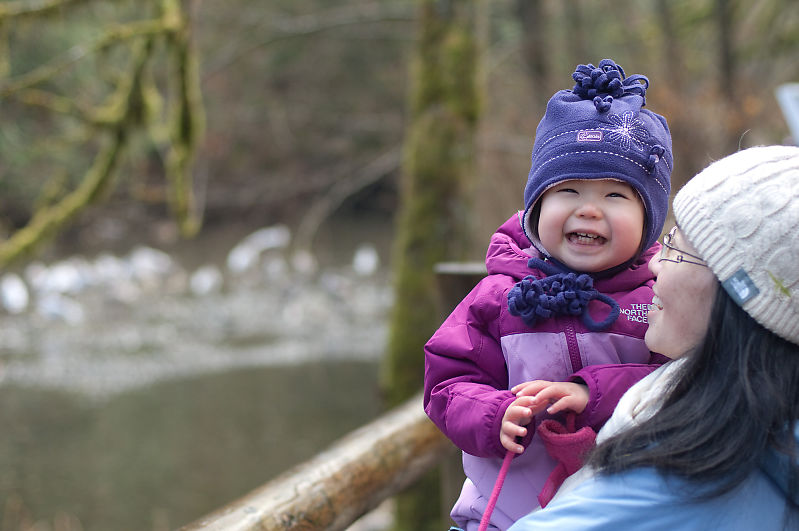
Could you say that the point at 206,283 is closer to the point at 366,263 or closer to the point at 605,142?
the point at 366,263

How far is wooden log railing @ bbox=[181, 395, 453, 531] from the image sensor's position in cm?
147

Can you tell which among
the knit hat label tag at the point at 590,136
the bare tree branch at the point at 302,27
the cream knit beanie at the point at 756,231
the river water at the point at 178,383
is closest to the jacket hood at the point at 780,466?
the cream knit beanie at the point at 756,231

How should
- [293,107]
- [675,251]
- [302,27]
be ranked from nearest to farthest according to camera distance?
[675,251]
[302,27]
[293,107]

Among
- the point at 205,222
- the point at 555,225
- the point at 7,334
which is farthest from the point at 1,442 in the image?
the point at 205,222

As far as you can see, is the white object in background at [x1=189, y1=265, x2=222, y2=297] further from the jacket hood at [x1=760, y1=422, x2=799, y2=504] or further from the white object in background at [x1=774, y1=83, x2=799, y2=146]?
the jacket hood at [x1=760, y1=422, x2=799, y2=504]

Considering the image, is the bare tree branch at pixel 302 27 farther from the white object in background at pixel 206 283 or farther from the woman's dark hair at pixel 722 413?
the white object in background at pixel 206 283

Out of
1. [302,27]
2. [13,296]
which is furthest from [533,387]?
[13,296]

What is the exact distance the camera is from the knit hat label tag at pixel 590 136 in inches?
46.6

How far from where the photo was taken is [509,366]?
122 centimetres

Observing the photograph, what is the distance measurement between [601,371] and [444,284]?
1.15 metres

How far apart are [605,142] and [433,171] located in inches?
124

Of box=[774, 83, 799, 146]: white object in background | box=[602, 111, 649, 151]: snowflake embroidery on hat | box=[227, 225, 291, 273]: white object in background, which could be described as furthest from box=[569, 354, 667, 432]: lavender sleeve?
box=[227, 225, 291, 273]: white object in background

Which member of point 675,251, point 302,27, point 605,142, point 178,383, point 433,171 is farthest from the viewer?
point 178,383

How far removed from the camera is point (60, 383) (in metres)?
10.5
